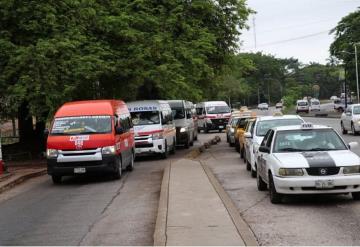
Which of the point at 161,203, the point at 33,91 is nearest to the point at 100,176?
the point at 33,91

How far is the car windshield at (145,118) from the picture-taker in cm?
2466

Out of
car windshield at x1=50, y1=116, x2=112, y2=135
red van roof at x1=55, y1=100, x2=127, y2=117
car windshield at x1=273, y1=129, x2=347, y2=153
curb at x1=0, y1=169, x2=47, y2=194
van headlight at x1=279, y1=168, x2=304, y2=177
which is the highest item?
red van roof at x1=55, y1=100, x2=127, y2=117

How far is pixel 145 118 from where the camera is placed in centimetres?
2484

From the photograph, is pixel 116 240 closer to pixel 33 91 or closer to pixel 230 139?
pixel 33 91

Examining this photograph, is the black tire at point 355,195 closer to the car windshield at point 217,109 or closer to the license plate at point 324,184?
the license plate at point 324,184

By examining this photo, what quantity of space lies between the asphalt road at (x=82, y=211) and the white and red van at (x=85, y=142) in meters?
0.46

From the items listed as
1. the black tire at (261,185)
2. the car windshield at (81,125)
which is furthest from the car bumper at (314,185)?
the car windshield at (81,125)

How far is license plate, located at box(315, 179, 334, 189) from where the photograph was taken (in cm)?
1091

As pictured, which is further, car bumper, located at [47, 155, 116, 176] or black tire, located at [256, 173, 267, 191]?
car bumper, located at [47, 155, 116, 176]

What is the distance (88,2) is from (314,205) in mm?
15373

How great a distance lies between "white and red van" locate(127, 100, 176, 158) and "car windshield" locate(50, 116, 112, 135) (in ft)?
21.8

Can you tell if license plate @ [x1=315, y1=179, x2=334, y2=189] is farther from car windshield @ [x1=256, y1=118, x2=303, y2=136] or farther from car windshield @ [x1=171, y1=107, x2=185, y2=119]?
car windshield @ [x1=171, y1=107, x2=185, y2=119]

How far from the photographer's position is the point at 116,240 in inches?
352

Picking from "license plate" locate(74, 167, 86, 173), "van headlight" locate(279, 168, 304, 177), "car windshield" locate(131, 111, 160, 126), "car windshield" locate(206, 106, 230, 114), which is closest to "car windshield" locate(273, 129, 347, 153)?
"van headlight" locate(279, 168, 304, 177)
